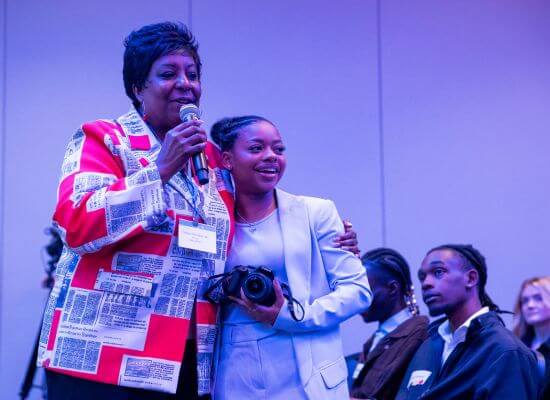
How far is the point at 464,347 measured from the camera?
2912 mm

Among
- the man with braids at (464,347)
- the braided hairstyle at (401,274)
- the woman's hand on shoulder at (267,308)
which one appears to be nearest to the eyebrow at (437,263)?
the man with braids at (464,347)

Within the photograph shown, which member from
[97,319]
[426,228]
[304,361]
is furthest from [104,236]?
[426,228]

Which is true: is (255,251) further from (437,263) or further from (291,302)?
(437,263)

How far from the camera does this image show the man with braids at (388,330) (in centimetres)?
349

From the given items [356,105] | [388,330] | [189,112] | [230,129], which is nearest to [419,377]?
[388,330]

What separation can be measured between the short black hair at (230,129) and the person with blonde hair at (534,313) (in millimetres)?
2285

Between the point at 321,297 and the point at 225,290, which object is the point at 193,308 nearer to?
the point at 225,290

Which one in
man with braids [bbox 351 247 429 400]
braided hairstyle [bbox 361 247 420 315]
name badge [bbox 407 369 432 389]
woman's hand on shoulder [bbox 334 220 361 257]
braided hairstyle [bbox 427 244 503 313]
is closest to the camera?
woman's hand on shoulder [bbox 334 220 361 257]

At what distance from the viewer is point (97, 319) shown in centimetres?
175

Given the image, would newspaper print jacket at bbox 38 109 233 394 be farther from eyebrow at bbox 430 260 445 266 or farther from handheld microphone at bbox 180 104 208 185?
eyebrow at bbox 430 260 445 266

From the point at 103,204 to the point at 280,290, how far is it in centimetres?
53

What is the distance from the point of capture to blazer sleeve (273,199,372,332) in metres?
2.00

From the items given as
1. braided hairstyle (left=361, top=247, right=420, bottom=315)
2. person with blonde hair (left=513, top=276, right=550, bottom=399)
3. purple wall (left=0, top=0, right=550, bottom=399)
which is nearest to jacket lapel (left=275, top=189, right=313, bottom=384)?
braided hairstyle (left=361, top=247, right=420, bottom=315)

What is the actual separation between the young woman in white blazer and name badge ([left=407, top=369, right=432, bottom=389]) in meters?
1.12
